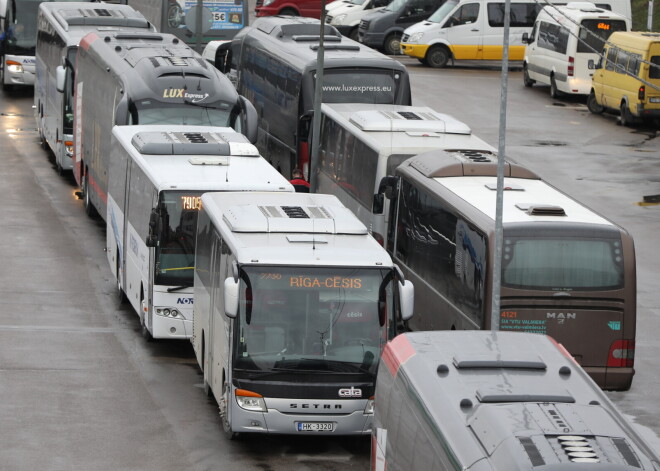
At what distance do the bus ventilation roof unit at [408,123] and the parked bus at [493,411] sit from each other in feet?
37.7

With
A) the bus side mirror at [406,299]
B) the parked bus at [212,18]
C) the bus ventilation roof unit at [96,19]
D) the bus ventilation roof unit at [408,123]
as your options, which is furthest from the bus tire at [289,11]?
the bus side mirror at [406,299]

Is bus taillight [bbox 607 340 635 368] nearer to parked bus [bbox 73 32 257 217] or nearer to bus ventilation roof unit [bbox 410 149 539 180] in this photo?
bus ventilation roof unit [bbox 410 149 539 180]

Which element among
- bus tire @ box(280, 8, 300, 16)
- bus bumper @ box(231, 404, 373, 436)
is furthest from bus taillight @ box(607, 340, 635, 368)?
bus tire @ box(280, 8, 300, 16)

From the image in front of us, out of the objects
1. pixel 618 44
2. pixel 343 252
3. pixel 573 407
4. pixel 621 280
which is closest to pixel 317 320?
pixel 343 252

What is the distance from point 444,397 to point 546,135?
2932cm

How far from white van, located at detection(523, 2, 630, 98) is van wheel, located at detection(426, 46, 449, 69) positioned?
16.2 feet

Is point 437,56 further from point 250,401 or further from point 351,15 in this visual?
point 250,401

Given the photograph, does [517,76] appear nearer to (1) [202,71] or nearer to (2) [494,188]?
(1) [202,71]

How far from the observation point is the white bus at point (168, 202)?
20031mm

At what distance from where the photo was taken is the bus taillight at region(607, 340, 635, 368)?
17.9 m

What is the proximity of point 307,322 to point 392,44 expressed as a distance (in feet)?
127

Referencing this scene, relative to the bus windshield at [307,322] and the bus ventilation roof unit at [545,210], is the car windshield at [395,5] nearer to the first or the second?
the bus ventilation roof unit at [545,210]

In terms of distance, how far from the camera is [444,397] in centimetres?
1105

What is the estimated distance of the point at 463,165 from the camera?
2059 centimetres
